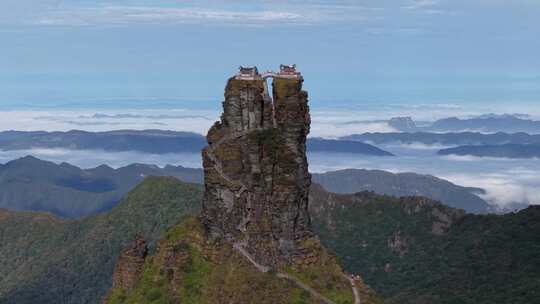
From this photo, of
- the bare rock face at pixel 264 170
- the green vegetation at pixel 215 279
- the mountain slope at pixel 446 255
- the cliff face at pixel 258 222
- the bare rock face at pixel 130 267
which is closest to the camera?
the green vegetation at pixel 215 279

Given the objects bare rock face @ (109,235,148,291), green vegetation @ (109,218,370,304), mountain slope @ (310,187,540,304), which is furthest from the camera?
→ mountain slope @ (310,187,540,304)

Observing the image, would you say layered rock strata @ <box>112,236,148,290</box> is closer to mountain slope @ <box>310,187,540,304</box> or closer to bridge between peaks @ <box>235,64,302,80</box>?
bridge between peaks @ <box>235,64,302,80</box>

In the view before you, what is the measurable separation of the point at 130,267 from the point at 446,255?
101195 mm

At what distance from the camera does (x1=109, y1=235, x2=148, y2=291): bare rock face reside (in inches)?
3351

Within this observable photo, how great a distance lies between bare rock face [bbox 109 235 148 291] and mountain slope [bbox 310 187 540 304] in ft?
194

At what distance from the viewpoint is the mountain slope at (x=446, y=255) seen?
14912 centimetres

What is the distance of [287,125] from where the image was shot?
81.2 metres

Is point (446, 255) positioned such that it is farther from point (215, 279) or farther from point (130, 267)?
point (215, 279)

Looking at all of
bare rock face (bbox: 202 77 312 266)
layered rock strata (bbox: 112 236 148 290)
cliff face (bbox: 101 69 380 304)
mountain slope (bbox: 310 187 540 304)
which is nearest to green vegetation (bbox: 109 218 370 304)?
cliff face (bbox: 101 69 380 304)

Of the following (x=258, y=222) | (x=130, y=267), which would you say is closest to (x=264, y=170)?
(x=258, y=222)

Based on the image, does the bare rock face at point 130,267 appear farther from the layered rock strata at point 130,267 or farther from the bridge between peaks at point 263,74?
A: the bridge between peaks at point 263,74

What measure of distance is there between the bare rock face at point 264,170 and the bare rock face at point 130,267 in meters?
7.56

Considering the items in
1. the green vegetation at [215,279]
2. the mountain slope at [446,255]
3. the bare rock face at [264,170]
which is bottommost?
the mountain slope at [446,255]

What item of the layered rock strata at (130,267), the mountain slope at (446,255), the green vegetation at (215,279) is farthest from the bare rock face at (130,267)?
the mountain slope at (446,255)
